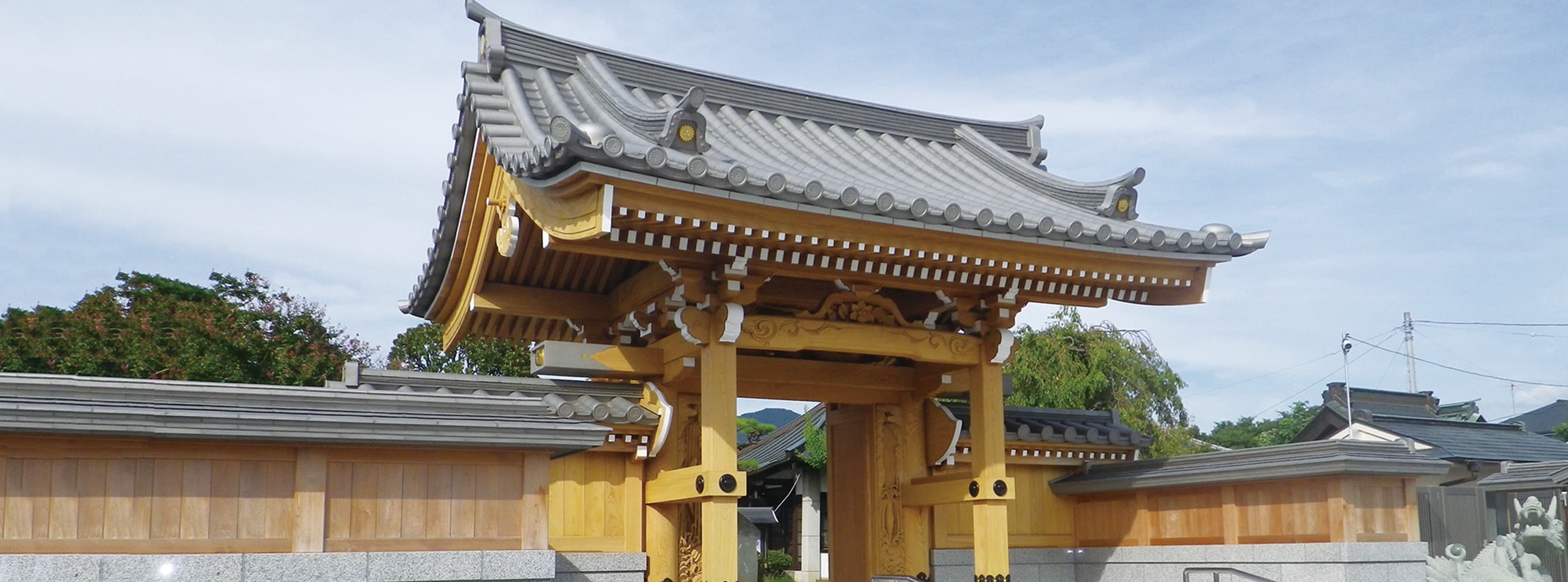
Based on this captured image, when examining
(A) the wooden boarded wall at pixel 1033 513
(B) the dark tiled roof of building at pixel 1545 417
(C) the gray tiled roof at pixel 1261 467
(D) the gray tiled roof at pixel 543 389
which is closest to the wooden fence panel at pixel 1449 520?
(C) the gray tiled roof at pixel 1261 467

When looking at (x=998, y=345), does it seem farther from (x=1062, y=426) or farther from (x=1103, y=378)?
(x=1103, y=378)

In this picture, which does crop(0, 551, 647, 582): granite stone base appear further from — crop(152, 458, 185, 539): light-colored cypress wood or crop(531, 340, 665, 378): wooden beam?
crop(531, 340, 665, 378): wooden beam

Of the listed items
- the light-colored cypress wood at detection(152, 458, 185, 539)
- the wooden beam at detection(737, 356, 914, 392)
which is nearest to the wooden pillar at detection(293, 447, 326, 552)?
the light-colored cypress wood at detection(152, 458, 185, 539)

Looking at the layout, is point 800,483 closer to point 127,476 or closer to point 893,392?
point 893,392

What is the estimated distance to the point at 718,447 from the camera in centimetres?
862

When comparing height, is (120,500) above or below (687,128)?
below

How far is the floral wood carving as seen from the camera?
9.59m

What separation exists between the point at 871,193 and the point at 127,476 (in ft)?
15.8

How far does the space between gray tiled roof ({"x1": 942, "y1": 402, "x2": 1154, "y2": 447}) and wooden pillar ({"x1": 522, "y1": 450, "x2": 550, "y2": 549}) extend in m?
4.57

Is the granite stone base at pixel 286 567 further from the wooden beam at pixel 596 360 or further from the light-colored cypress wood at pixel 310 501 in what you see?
the wooden beam at pixel 596 360

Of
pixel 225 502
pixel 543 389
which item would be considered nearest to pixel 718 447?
pixel 543 389

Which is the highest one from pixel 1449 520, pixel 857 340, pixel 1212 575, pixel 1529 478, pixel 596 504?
pixel 857 340

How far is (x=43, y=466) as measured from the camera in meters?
6.27

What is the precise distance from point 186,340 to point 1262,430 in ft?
164
